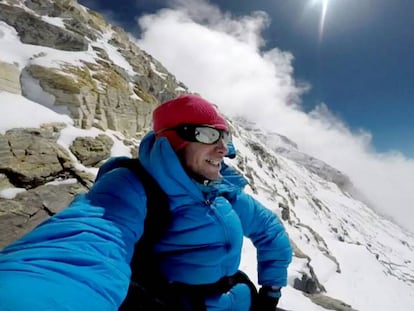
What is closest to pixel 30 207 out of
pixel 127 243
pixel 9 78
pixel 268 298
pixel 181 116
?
pixel 9 78

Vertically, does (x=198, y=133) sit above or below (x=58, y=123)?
above

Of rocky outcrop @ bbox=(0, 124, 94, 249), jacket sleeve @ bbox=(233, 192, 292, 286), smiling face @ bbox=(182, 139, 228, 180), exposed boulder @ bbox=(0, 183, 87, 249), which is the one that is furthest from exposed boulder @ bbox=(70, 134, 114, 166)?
smiling face @ bbox=(182, 139, 228, 180)

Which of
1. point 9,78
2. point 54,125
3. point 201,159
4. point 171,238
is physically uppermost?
point 201,159

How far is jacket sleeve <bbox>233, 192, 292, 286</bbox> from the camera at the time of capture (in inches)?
134

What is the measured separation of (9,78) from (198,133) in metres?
14.5

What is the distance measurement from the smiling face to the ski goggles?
4 cm

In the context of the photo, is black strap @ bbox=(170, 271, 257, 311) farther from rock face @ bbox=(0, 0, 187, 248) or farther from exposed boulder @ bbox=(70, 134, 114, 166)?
exposed boulder @ bbox=(70, 134, 114, 166)

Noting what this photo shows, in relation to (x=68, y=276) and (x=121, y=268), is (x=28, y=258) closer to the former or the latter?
(x=68, y=276)

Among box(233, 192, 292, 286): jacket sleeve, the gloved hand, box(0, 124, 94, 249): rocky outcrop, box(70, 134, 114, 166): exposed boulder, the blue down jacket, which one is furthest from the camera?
box(70, 134, 114, 166): exposed boulder

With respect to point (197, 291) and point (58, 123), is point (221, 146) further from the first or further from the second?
point (58, 123)

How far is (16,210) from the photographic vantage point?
10.0 m

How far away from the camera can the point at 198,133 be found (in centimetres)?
277

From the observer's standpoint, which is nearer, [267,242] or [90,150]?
[267,242]

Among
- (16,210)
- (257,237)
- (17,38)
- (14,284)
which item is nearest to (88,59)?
(17,38)
